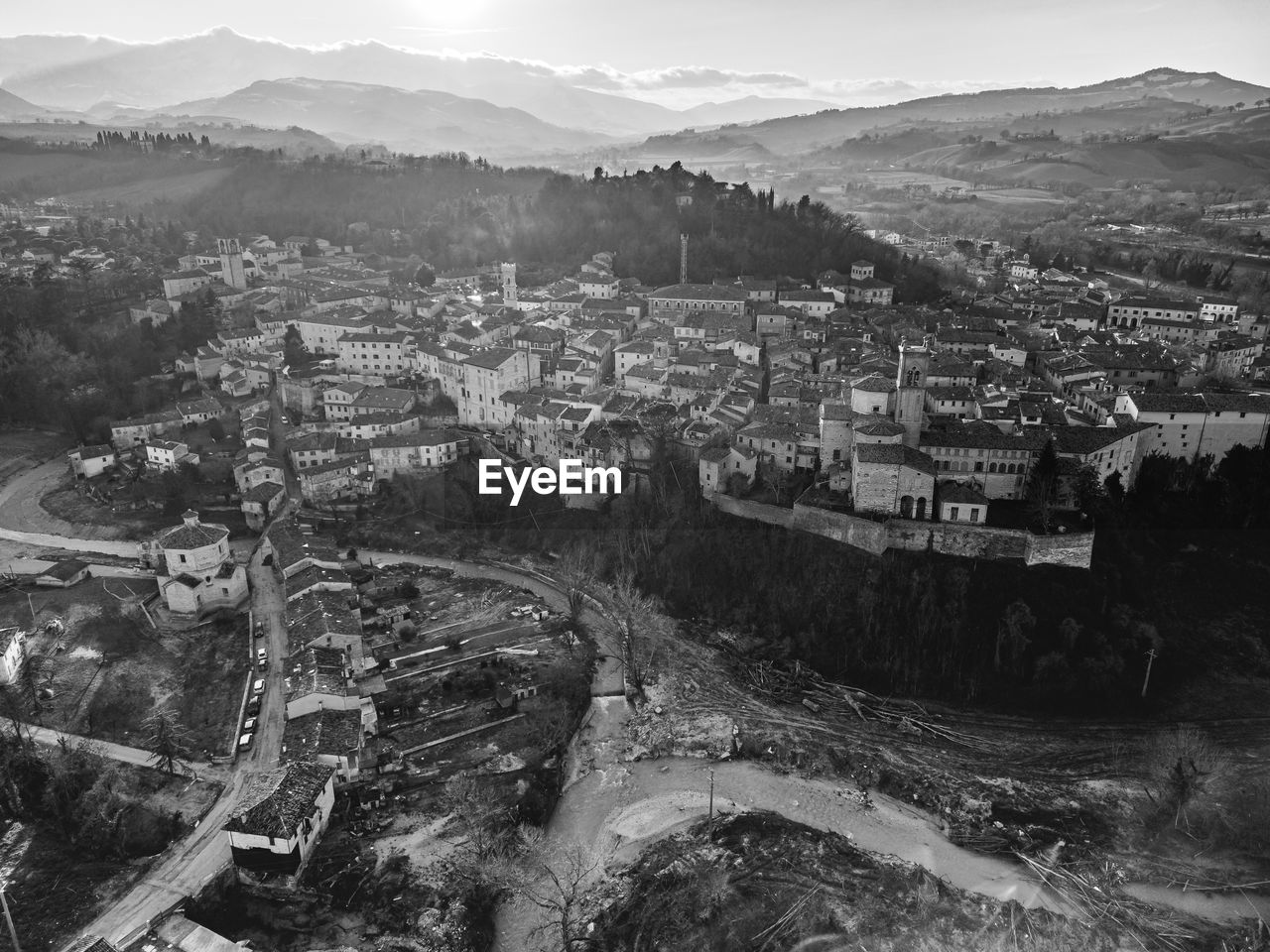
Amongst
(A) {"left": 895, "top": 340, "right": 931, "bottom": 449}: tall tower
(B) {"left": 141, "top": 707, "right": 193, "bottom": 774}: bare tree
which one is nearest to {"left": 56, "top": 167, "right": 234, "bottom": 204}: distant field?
(B) {"left": 141, "top": 707, "right": 193, "bottom": 774}: bare tree

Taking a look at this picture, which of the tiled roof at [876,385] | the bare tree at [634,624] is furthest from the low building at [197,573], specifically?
the tiled roof at [876,385]

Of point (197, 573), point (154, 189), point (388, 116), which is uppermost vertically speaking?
point (388, 116)

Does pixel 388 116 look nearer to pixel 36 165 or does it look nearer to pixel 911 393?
pixel 36 165

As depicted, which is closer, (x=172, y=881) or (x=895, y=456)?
(x=172, y=881)

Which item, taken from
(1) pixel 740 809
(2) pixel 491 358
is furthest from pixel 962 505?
(2) pixel 491 358

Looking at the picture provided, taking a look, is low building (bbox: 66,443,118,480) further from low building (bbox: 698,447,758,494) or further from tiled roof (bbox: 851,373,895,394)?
tiled roof (bbox: 851,373,895,394)

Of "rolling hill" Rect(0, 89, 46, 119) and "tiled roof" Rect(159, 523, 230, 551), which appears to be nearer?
"tiled roof" Rect(159, 523, 230, 551)

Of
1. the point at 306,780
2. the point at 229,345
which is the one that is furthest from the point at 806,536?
the point at 229,345
